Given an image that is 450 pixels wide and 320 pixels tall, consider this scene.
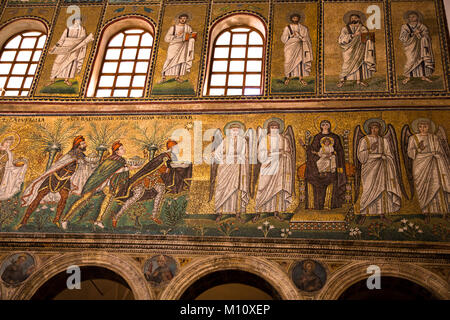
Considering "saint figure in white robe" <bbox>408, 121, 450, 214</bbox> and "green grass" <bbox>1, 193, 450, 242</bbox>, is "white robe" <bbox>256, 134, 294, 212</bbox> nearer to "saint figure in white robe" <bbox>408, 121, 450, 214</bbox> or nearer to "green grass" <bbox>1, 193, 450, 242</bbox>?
"green grass" <bbox>1, 193, 450, 242</bbox>

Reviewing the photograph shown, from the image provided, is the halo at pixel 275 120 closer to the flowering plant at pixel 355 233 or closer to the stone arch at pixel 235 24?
the stone arch at pixel 235 24

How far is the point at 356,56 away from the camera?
12.0 metres

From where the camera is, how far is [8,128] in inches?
466

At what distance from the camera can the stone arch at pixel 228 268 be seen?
984 cm

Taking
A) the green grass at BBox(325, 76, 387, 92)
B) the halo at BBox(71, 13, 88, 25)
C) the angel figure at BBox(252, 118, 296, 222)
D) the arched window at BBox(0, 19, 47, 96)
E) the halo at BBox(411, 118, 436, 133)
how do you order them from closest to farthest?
1. the angel figure at BBox(252, 118, 296, 222)
2. the halo at BBox(411, 118, 436, 133)
3. the green grass at BBox(325, 76, 387, 92)
4. the arched window at BBox(0, 19, 47, 96)
5. the halo at BBox(71, 13, 88, 25)

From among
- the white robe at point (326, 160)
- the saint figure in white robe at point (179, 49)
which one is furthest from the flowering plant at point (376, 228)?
the saint figure in white robe at point (179, 49)

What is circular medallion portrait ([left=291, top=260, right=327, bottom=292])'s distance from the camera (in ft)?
32.0

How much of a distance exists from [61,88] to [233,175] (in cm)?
380

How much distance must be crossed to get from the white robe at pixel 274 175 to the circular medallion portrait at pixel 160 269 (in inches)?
64.5

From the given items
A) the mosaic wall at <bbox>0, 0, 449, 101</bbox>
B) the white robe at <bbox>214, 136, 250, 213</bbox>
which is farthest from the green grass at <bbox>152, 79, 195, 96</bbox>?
the white robe at <bbox>214, 136, 250, 213</bbox>

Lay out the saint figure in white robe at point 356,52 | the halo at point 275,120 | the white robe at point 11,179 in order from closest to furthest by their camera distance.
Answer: the white robe at point 11,179 < the halo at point 275,120 < the saint figure in white robe at point 356,52

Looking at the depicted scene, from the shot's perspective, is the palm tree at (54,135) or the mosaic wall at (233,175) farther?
the palm tree at (54,135)

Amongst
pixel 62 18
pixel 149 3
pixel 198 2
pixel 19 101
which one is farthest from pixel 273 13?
pixel 19 101

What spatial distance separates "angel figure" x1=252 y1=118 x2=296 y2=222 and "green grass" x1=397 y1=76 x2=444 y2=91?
214 cm
